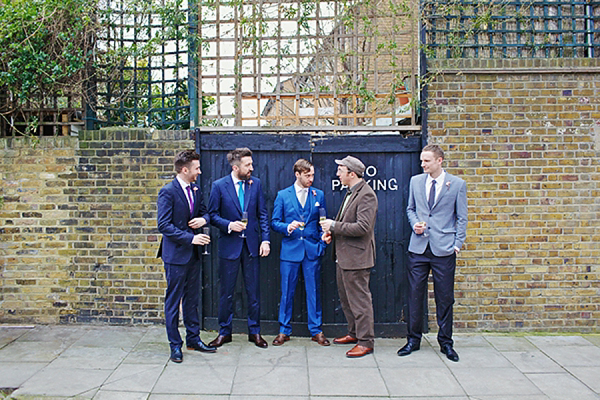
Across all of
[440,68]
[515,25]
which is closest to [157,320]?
[440,68]

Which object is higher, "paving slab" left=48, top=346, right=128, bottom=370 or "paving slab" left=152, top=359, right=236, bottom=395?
"paving slab" left=48, top=346, right=128, bottom=370

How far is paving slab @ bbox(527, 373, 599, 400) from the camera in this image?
425cm

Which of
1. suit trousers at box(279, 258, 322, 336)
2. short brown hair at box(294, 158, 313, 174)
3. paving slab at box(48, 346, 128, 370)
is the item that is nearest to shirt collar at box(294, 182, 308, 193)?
short brown hair at box(294, 158, 313, 174)

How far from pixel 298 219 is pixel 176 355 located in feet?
5.76

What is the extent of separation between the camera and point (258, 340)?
5.40m

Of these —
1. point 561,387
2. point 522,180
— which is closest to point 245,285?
point 561,387

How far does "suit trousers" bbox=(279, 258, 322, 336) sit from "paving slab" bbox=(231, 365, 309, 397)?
2.38 ft

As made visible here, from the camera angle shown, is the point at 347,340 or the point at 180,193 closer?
the point at 180,193

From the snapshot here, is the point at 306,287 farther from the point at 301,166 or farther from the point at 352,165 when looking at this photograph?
the point at 352,165

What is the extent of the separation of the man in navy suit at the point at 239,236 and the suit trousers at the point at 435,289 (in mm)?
1485

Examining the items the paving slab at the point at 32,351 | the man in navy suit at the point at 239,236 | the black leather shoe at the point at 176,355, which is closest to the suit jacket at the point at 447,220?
the man in navy suit at the point at 239,236

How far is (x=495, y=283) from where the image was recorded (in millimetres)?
5828

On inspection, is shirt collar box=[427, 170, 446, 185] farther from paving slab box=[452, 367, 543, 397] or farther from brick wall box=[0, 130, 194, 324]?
brick wall box=[0, 130, 194, 324]

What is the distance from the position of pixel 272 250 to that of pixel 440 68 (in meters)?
2.73
